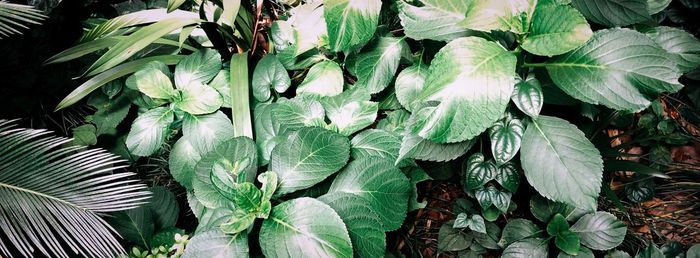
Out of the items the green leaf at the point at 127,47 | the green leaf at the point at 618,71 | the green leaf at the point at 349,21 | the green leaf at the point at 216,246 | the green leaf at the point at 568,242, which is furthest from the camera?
the green leaf at the point at 127,47

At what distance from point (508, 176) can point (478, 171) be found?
75mm

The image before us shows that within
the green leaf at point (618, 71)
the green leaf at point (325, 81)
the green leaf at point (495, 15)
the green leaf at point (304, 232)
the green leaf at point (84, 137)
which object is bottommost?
the green leaf at point (84, 137)

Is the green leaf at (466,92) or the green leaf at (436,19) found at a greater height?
the green leaf at (436,19)

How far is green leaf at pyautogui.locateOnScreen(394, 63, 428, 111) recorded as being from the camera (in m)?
1.15

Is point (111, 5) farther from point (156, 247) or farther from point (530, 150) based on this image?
point (530, 150)

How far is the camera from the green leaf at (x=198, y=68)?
129cm

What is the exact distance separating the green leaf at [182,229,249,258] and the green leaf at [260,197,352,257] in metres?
0.05

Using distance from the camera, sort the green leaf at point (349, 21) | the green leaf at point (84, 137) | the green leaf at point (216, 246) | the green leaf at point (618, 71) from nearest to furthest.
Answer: the green leaf at point (618, 71), the green leaf at point (216, 246), the green leaf at point (349, 21), the green leaf at point (84, 137)

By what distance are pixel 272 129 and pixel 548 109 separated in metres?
0.75

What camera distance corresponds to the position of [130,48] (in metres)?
1.29

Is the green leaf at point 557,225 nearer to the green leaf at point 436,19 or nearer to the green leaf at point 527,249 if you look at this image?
the green leaf at point 527,249

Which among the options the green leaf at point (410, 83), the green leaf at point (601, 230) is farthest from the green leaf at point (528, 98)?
the green leaf at point (601, 230)

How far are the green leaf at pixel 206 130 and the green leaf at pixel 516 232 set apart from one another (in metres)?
0.83

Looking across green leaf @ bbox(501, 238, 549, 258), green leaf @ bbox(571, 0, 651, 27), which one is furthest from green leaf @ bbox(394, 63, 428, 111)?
green leaf @ bbox(501, 238, 549, 258)
